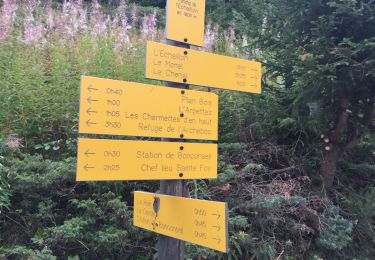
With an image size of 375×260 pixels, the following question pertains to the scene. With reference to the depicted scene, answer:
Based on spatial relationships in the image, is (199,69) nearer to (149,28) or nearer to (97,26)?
(97,26)

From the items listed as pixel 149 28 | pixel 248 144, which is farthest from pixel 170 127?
pixel 149 28

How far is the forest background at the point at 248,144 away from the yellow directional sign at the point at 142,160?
1.19m

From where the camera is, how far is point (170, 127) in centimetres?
267

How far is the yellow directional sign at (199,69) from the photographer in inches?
105

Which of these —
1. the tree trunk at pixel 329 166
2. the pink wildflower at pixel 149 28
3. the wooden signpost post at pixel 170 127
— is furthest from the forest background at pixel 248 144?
the wooden signpost post at pixel 170 127

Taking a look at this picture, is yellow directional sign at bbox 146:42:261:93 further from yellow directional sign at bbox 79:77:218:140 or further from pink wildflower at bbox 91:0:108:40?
pink wildflower at bbox 91:0:108:40

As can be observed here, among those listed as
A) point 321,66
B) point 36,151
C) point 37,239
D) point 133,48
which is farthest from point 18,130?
point 321,66

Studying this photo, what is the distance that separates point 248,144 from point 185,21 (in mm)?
2601

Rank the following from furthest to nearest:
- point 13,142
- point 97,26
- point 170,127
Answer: point 97,26 < point 13,142 < point 170,127

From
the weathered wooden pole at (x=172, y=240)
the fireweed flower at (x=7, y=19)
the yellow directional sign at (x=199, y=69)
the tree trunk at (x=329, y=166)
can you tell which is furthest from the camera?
the tree trunk at (x=329, y=166)

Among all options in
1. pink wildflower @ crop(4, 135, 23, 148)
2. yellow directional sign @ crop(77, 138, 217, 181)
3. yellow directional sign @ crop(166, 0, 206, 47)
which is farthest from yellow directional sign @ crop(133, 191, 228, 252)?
pink wildflower @ crop(4, 135, 23, 148)

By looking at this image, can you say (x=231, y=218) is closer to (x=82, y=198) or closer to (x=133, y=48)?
(x=82, y=198)

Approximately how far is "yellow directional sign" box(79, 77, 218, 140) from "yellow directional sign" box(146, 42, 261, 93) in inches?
4.1

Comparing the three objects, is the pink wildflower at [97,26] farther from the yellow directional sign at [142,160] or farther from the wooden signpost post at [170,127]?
the yellow directional sign at [142,160]
